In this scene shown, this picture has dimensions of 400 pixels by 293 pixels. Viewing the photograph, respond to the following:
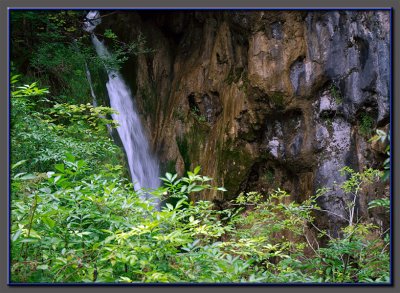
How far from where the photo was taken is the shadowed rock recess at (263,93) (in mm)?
3969

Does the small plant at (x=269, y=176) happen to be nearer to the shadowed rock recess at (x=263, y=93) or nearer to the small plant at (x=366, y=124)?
the shadowed rock recess at (x=263, y=93)

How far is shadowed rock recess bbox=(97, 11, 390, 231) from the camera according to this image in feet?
13.0

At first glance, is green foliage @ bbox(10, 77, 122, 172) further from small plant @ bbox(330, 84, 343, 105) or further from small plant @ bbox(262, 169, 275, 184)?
small plant @ bbox(330, 84, 343, 105)

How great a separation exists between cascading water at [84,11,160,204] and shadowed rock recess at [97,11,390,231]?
176mm

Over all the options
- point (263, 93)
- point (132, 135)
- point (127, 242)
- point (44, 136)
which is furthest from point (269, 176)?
point (127, 242)

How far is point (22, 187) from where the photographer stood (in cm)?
244

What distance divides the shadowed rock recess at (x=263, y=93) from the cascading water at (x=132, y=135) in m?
0.18

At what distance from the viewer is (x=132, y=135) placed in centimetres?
604

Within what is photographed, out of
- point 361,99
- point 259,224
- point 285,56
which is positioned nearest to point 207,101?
point 285,56

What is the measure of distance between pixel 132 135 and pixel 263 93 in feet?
6.86

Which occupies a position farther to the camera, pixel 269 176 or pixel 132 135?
pixel 132 135

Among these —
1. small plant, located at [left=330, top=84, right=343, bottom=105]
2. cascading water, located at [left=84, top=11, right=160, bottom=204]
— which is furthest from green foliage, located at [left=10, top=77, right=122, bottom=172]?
small plant, located at [left=330, top=84, right=343, bottom=105]

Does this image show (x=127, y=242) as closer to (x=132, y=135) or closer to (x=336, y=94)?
(x=336, y=94)

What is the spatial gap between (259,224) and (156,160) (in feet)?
10.1
